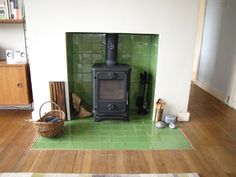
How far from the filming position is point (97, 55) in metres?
2.95

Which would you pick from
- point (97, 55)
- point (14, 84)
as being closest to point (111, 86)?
point (97, 55)

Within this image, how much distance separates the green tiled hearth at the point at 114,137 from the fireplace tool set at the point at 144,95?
280 millimetres

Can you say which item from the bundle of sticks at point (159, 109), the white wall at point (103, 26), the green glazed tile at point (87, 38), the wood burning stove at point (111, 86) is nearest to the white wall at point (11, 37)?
the white wall at point (103, 26)

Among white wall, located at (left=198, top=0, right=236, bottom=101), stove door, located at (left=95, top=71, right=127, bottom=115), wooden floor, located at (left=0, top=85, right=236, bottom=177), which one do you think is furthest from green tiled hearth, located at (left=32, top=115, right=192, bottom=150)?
white wall, located at (left=198, top=0, right=236, bottom=101)

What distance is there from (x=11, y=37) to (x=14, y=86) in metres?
0.70

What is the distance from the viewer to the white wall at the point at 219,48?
11.5 feet

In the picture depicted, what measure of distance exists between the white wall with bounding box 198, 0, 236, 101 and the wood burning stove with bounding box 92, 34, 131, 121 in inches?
78.3

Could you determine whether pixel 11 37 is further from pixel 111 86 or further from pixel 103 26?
pixel 111 86

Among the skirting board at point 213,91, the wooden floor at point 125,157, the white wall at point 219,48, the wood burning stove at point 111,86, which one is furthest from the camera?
the skirting board at point 213,91

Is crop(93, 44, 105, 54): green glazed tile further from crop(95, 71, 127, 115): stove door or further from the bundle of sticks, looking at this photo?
the bundle of sticks

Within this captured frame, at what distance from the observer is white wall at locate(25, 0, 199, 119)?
2.38m

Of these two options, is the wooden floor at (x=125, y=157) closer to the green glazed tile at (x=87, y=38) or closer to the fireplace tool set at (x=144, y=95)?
the fireplace tool set at (x=144, y=95)

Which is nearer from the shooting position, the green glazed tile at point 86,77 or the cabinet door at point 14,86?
the cabinet door at point 14,86

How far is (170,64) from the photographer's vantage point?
103 inches
